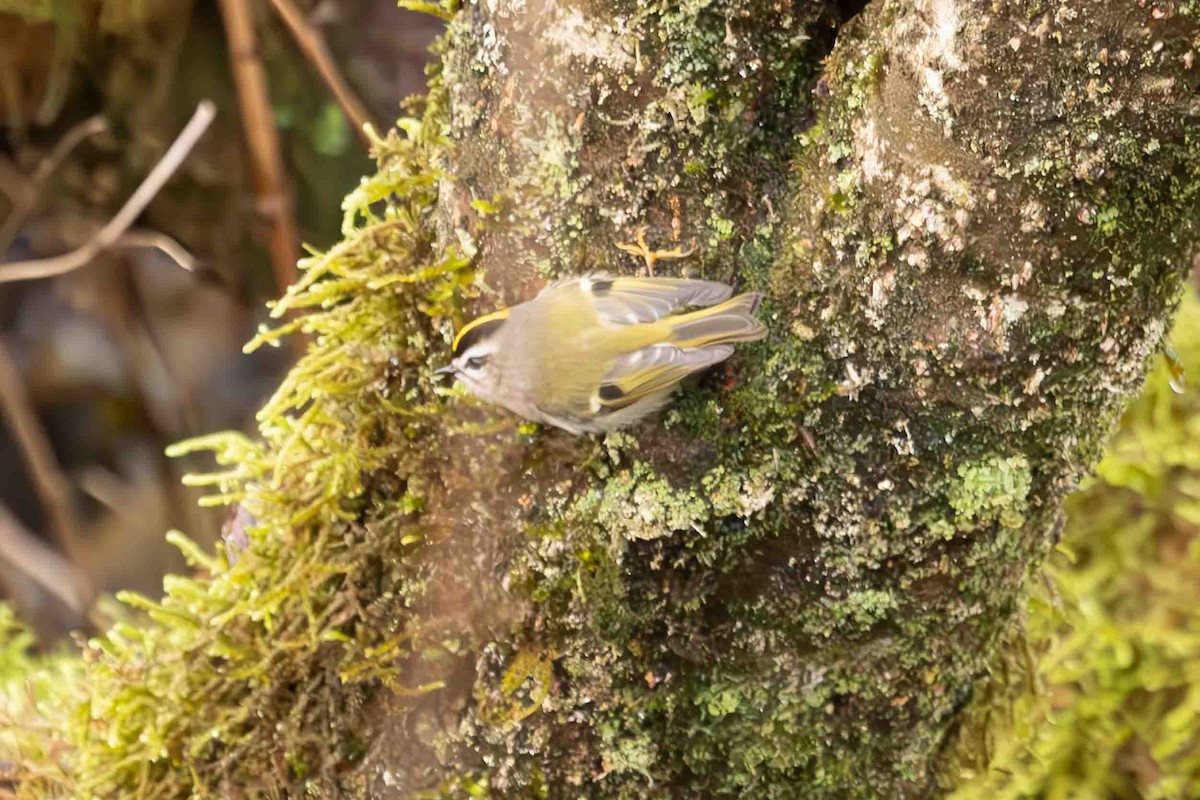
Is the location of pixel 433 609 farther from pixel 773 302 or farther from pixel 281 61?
pixel 281 61

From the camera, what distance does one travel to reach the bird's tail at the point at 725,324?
3.81 feet

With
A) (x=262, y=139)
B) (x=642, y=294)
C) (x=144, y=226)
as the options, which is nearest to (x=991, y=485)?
(x=642, y=294)

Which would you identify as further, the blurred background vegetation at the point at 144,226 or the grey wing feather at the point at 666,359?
the blurred background vegetation at the point at 144,226

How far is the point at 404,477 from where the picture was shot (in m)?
1.39

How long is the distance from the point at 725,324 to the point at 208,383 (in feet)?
11.6

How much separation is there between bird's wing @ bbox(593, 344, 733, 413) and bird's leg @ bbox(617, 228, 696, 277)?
0.39 ft

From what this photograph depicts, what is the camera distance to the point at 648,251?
1.19 m

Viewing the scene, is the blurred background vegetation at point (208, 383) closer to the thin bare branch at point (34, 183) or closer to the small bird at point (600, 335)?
the thin bare branch at point (34, 183)

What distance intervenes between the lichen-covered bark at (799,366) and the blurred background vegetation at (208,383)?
399 millimetres

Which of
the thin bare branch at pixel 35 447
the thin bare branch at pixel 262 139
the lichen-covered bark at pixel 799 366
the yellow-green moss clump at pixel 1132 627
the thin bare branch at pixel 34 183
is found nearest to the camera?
the lichen-covered bark at pixel 799 366

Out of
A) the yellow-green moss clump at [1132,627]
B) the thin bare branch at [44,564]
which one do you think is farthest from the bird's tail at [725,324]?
the thin bare branch at [44,564]

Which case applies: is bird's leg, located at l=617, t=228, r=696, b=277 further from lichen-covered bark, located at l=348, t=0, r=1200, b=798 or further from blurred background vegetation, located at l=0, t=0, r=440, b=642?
blurred background vegetation, located at l=0, t=0, r=440, b=642

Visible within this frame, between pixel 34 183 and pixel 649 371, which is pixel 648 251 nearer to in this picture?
pixel 649 371

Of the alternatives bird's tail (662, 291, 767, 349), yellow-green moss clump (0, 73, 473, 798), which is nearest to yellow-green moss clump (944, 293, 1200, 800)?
bird's tail (662, 291, 767, 349)
